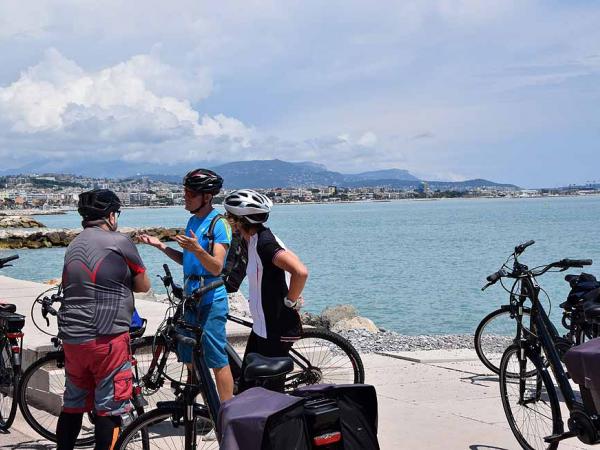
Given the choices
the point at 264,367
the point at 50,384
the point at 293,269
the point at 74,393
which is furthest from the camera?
the point at 50,384

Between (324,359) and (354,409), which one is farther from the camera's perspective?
(324,359)

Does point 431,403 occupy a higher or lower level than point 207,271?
lower

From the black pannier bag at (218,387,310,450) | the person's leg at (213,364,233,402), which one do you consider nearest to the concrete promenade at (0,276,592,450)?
the person's leg at (213,364,233,402)

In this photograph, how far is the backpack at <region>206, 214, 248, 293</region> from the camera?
5566 mm

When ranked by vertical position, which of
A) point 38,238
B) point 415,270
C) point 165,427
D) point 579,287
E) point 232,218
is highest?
point 232,218

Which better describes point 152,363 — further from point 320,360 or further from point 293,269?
point 293,269

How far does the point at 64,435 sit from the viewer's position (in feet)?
16.1

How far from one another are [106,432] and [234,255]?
149 centimetres


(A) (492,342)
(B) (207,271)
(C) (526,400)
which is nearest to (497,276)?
(C) (526,400)

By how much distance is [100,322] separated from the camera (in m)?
4.74

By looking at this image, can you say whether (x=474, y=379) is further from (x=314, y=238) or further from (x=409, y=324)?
(x=314, y=238)

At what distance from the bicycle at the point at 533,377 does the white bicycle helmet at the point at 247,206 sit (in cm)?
190

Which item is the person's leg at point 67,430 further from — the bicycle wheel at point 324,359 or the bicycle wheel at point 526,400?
the bicycle wheel at point 526,400

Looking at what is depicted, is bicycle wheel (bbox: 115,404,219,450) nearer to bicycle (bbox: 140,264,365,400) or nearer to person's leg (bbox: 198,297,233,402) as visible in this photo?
person's leg (bbox: 198,297,233,402)
